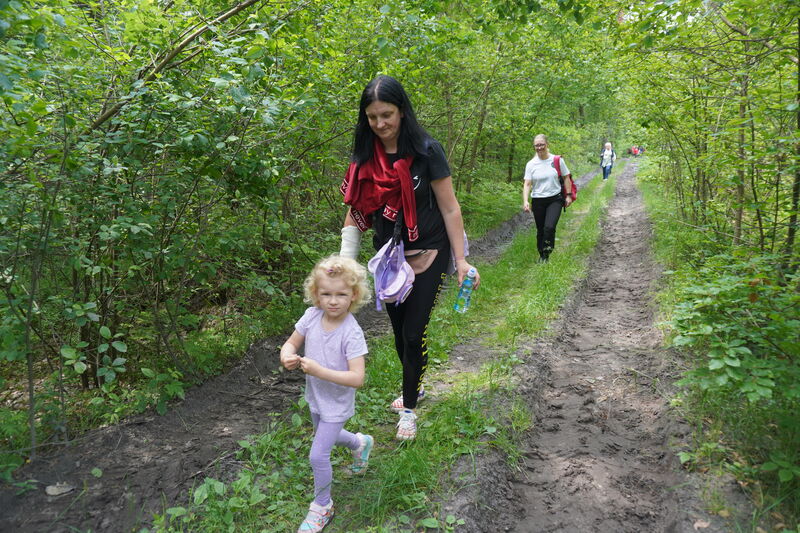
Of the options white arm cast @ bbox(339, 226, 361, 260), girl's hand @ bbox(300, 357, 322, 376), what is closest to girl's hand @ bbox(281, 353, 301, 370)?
girl's hand @ bbox(300, 357, 322, 376)

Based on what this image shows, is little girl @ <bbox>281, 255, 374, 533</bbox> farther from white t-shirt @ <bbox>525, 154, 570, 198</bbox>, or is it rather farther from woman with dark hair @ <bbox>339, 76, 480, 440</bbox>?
white t-shirt @ <bbox>525, 154, 570, 198</bbox>

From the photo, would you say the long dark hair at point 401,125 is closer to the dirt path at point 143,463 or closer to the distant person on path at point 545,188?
the dirt path at point 143,463

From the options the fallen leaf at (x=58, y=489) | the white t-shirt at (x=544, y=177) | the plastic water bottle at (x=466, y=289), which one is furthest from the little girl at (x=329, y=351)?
the white t-shirt at (x=544, y=177)

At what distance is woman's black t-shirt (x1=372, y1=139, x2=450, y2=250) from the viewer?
2.76 meters

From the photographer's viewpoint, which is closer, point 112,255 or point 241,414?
point 112,255

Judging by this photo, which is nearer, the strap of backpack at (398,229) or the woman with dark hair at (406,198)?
the woman with dark hair at (406,198)

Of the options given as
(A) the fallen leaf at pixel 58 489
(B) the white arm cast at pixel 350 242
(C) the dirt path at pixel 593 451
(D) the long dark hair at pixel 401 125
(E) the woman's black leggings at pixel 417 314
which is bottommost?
(C) the dirt path at pixel 593 451

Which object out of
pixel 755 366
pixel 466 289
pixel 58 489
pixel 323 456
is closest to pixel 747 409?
pixel 755 366

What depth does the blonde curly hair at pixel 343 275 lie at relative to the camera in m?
2.33

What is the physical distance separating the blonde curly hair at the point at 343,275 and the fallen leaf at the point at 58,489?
69.4 inches

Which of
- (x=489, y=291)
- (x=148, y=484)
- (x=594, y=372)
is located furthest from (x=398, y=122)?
(x=489, y=291)

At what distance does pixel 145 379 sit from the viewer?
3.81 meters

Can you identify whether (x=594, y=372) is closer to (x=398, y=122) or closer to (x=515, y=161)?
(x=398, y=122)

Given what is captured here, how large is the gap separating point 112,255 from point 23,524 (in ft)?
5.65
